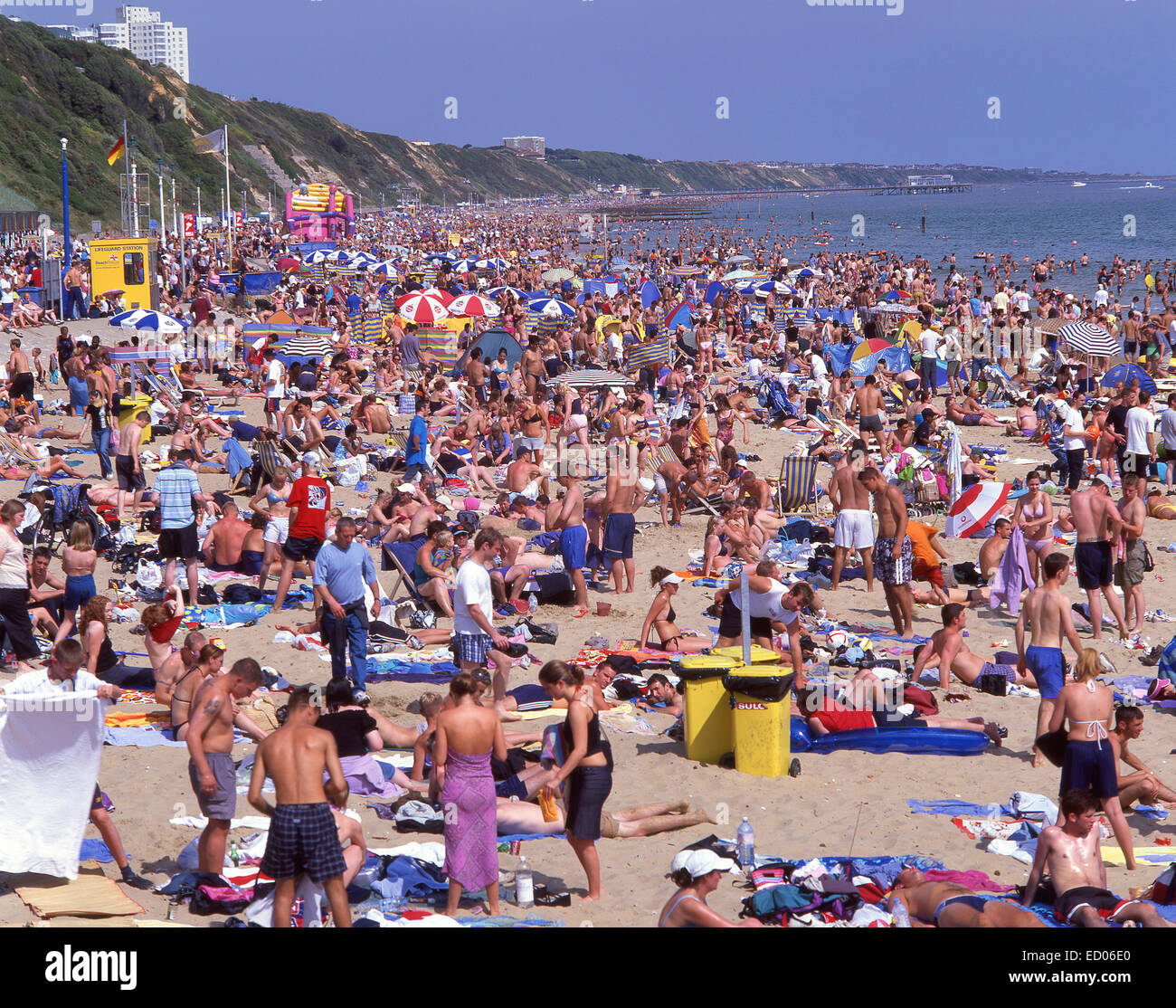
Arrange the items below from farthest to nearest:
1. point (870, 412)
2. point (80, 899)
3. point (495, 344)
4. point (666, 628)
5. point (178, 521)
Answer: point (495, 344)
point (870, 412)
point (178, 521)
point (666, 628)
point (80, 899)

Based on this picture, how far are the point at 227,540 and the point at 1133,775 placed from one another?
7.04 meters

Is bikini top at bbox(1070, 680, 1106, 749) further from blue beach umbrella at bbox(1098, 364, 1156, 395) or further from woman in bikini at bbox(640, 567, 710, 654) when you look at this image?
blue beach umbrella at bbox(1098, 364, 1156, 395)

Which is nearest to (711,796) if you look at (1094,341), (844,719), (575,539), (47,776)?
(844,719)

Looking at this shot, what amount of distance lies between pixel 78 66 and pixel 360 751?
61.5 meters

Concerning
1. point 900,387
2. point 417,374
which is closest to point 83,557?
point 417,374

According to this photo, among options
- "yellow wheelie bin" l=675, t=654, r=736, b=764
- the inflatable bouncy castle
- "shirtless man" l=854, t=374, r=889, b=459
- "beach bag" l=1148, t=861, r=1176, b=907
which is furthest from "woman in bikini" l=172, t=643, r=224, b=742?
the inflatable bouncy castle

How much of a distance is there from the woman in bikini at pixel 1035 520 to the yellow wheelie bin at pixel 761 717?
370cm

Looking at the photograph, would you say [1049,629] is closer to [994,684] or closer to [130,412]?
[994,684]

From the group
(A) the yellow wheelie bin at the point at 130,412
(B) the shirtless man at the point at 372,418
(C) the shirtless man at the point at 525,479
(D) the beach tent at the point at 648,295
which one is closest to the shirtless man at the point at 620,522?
(C) the shirtless man at the point at 525,479

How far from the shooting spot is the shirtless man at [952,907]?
474 cm

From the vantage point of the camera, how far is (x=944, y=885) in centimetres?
518

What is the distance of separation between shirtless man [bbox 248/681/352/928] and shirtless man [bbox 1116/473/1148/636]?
6448mm

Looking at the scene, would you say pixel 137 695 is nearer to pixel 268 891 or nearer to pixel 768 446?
pixel 268 891

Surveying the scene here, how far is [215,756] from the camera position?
17.8 feet
